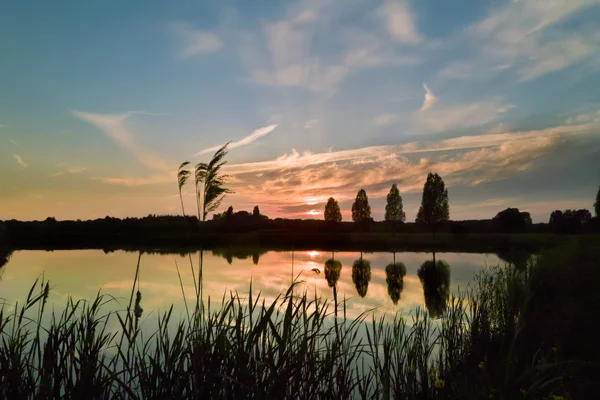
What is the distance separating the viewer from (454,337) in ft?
31.3

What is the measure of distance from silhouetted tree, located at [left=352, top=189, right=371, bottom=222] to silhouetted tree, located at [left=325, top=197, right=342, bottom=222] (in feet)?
13.5

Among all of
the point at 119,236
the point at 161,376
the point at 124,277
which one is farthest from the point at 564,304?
the point at 119,236

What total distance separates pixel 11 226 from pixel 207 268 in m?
57.1

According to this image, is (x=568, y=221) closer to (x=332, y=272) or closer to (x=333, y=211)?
(x=333, y=211)

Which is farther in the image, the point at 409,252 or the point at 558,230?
the point at 558,230

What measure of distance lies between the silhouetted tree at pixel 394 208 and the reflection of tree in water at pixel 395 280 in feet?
177

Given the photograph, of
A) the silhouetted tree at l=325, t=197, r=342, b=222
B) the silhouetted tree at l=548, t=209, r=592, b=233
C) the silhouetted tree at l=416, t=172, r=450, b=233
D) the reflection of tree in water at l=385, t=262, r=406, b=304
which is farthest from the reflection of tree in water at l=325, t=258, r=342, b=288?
the silhouetted tree at l=325, t=197, r=342, b=222

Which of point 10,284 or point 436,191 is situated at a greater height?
point 436,191

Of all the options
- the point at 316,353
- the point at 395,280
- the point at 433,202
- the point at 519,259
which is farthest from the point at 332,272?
the point at 433,202

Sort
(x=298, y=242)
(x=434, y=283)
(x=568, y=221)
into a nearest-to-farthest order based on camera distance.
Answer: (x=434, y=283) < (x=568, y=221) < (x=298, y=242)

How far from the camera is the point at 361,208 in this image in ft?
341

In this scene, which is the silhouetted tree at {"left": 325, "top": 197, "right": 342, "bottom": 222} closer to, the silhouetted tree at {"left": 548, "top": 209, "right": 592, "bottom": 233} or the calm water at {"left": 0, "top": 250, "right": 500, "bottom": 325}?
the silhouetted tree at {"left": 548, "top": 209, "right": 592, "bottom": 233}

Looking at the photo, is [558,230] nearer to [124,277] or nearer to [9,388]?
[124,277]

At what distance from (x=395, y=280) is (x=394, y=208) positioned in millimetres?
64878
